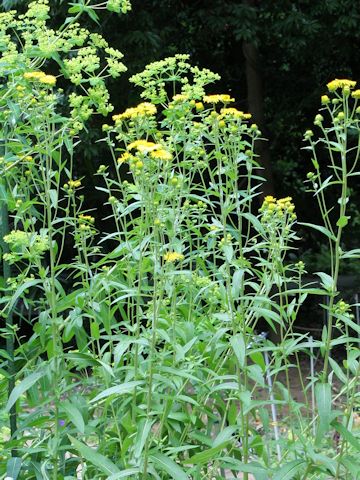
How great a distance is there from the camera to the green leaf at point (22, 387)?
8.34 ft

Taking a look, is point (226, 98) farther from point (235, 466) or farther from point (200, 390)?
point (235, 466)

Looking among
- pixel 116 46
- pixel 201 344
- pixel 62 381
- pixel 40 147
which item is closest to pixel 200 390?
pixel 201 344

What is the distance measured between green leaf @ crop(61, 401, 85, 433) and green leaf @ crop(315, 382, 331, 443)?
71 cm

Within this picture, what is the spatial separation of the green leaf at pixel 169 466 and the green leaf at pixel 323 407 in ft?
1.38

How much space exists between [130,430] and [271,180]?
6530 mm

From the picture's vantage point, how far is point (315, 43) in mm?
8141

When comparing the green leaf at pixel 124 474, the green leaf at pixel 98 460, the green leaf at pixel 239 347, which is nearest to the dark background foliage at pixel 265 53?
the green leaf at pixel 239 347

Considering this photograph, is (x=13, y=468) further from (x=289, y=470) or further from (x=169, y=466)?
(x=289, y=470)

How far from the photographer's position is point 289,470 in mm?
2527

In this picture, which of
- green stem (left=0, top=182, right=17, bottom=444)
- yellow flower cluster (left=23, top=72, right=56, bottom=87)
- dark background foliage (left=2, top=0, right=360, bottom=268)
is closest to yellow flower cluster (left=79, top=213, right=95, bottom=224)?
green stem (left=0, top=182, right=17, bottom=444)

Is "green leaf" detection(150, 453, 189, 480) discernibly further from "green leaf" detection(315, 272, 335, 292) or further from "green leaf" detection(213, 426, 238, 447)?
"green leaf" detection(315, 272, 335, 292)

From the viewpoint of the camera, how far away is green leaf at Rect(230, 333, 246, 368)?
2.48 metres

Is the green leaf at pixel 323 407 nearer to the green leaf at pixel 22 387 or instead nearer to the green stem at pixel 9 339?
the green leaf at pixel 22 387

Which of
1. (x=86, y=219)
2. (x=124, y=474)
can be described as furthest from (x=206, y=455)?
(x=86, y=219)
